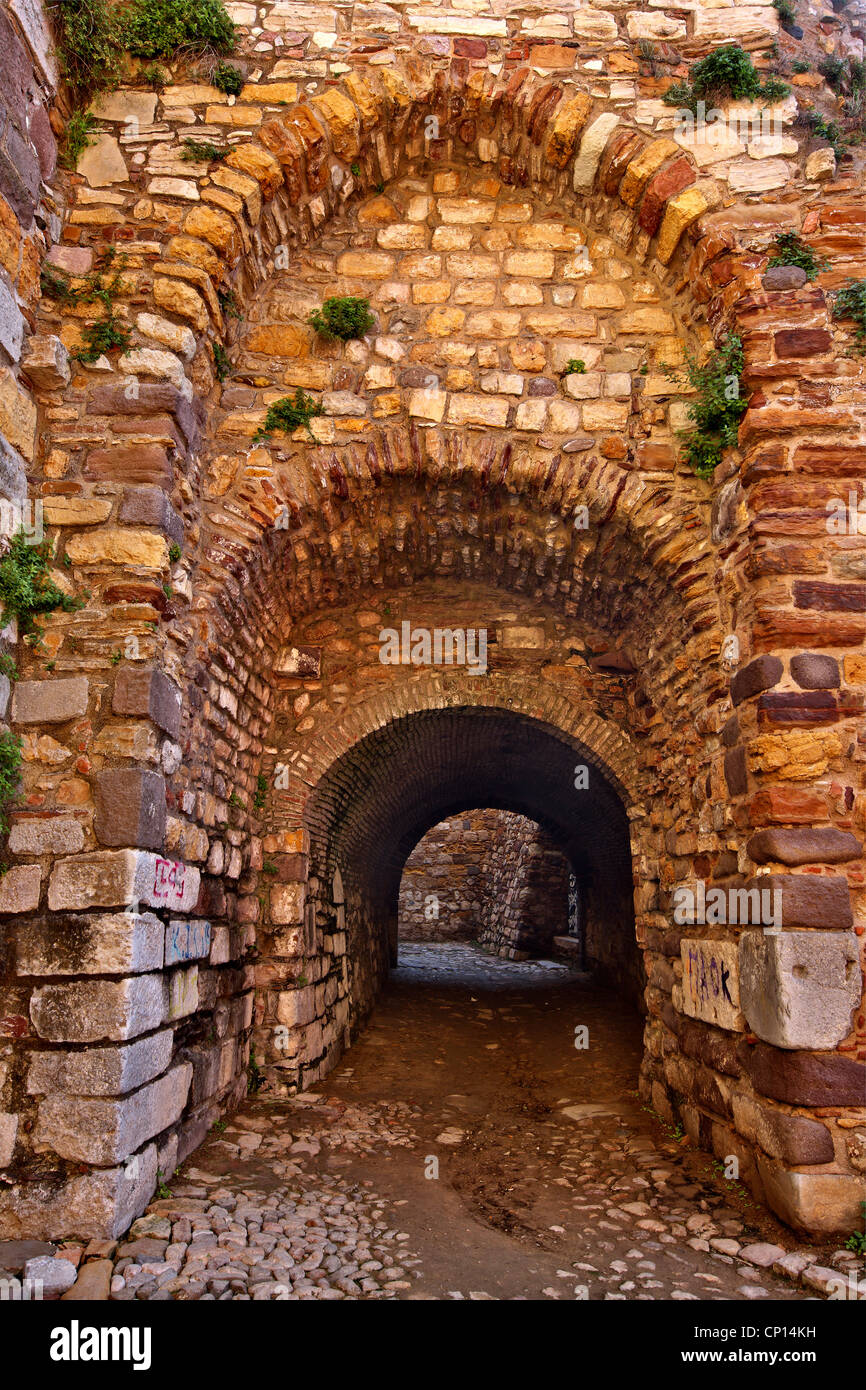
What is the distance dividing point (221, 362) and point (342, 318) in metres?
0.66

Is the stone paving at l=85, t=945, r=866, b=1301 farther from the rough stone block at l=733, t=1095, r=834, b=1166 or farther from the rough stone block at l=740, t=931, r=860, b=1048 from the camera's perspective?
the rough stone block at l=740, t=931, r=860, b=1048

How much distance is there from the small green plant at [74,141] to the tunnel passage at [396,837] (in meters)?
3.18

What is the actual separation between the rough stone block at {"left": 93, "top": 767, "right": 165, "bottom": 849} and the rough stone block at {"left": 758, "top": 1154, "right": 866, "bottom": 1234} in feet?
8.46

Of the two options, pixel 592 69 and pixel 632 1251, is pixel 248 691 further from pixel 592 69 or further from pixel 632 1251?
pixel 592 69

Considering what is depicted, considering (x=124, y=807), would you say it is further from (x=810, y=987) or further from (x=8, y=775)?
(x=810, y=987)

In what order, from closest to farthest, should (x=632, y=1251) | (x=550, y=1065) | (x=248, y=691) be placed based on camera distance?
(x=632, y=1251)
(x=248, y=691)
(x=550, y=1065)

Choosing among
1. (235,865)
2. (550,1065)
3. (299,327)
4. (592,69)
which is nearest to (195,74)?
(299,327)

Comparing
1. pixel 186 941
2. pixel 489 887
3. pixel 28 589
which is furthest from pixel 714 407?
pixel 489 887

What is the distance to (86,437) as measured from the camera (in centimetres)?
342

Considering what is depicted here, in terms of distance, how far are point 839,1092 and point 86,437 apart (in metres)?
3.78

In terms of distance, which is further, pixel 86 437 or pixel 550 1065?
pixel 550 1065

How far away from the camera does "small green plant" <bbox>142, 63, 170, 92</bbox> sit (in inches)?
157

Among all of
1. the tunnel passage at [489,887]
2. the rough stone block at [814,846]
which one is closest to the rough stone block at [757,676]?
the rough stone block at [814,846]

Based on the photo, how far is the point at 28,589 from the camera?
3137 millimetres
